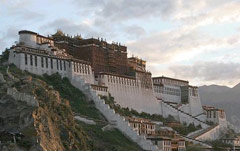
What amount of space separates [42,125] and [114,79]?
44.6 metres

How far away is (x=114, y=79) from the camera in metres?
109

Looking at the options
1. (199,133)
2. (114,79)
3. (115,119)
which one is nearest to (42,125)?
(115,119)

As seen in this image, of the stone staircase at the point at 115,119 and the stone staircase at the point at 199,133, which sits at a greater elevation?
the stone staircase at the point at 115,119

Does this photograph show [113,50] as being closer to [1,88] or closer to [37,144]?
[1,88]

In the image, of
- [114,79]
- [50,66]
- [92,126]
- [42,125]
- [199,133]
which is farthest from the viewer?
[199,133]

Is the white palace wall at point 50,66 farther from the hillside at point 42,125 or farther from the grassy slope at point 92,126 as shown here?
the hillside at point 42,125

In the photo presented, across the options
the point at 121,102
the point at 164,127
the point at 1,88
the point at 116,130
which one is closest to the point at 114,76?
the point at 121,102

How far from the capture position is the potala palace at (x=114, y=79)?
316 feet

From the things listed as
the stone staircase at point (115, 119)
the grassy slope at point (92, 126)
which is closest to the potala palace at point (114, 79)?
the stone staircase at point (115, 119)

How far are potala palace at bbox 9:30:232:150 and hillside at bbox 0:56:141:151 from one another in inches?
212

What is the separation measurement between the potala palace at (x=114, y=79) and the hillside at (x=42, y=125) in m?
5.37

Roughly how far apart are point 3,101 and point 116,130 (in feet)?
89.1

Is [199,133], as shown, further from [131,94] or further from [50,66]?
[50,66]

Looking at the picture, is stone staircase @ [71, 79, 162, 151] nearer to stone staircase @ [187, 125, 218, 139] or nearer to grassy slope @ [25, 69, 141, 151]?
grassy slope @ [25, 69, 141, 151]
